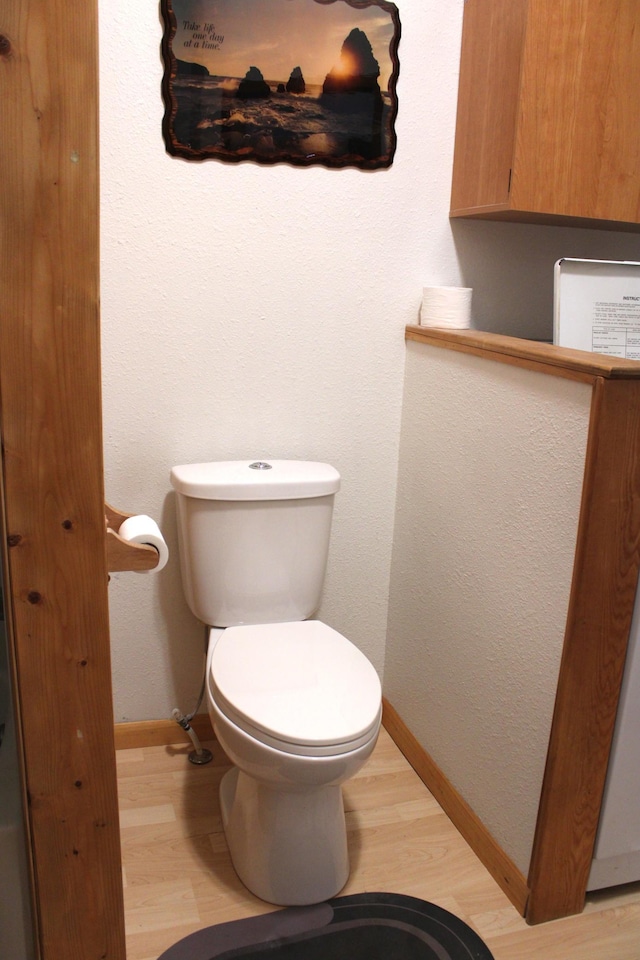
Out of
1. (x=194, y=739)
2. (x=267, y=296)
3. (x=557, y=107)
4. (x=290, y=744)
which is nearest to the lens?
(x=290, y=744)

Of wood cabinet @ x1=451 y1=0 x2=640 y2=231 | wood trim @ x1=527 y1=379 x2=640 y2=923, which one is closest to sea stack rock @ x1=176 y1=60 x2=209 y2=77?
wood cabinet @ x1=451 y1=0 x2=640 y2=231

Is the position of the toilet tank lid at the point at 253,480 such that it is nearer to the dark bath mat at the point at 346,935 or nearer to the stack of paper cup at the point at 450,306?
the stack of paper cup at the point at 450,306

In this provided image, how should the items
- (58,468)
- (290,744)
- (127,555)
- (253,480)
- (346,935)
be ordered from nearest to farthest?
(58,468) → (127,555) → (290,744) → (346,935) → (253,480)

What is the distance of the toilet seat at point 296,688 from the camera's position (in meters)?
1.41

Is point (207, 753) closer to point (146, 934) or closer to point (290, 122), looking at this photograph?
point (146, 934)

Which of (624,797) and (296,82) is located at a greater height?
(296,82)

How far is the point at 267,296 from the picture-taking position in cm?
190

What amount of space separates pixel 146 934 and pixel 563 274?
5.32 feet

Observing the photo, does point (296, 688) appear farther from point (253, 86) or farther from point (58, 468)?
point (253, 86)

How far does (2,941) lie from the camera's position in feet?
3.24

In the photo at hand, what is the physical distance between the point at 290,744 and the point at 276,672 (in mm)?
206

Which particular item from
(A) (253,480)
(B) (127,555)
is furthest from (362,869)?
(B) (127,555)

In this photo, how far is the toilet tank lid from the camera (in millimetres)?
1743

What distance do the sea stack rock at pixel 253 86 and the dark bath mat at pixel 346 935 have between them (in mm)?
1737
